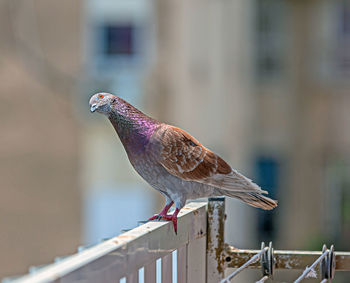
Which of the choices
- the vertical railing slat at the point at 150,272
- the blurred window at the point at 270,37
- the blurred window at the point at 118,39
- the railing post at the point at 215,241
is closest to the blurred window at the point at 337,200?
the blurred window at the point at 270,37

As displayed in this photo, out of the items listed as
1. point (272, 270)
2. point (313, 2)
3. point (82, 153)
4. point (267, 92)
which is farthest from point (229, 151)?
point (272, 270)

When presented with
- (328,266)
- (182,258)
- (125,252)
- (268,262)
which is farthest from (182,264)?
(125,252)

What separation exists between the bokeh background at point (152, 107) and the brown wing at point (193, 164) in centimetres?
791

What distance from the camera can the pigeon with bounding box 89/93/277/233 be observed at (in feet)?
8.66

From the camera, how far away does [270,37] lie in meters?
12.5

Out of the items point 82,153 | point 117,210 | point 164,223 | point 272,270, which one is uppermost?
point 164,223

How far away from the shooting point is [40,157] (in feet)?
38.4

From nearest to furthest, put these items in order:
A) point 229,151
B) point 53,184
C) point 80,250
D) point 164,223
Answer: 1. point 80,250
2. point 164,223
3. point 229,151
4. point 53,184

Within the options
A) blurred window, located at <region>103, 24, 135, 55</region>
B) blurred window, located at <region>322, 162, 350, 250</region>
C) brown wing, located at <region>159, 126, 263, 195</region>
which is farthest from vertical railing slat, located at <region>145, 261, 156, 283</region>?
blurred window, located at <region>322, 162, 350, 250</region>

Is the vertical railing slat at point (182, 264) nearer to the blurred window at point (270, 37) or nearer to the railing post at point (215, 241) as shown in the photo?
the railing post at point (215, 241)

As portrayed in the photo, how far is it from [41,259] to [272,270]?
9.73m

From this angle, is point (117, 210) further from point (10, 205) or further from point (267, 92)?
point (267, 92)

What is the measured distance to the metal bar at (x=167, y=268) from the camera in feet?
7.16

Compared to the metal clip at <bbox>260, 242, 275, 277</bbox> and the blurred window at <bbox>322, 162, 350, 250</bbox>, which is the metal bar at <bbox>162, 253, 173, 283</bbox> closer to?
the metal clip at <bbox>260, 242, 275, 277</bbox>
